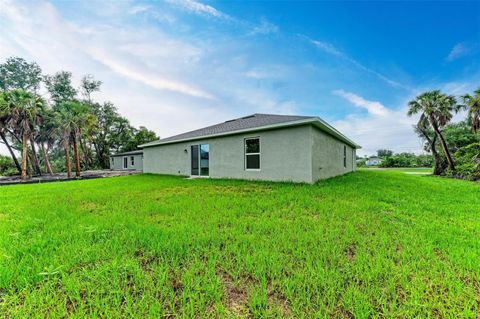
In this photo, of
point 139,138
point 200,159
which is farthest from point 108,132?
point 200,159

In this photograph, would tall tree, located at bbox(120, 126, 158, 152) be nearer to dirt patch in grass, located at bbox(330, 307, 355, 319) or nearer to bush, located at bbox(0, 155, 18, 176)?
bush, located at bbox(0, 155, 18, 176)

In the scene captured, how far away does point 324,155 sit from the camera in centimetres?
912

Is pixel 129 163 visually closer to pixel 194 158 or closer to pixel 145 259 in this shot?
pixel 194 158

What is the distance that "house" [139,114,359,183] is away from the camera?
306 inches

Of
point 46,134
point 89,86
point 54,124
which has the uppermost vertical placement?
point 89,86

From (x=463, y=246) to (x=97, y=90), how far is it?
1554 inches

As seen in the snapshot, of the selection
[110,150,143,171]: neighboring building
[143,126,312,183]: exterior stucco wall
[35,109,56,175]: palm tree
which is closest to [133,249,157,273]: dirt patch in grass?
[143,126,312,183]: exterior stucco wall

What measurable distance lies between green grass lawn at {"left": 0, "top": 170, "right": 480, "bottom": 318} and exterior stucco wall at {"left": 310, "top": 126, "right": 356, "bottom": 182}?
4078mm

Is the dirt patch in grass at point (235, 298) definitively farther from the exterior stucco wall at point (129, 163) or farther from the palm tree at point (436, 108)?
the exterior stucco wall at point (129, 163)

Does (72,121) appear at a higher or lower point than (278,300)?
higher

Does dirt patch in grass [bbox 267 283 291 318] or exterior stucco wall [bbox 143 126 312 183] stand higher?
exterior stucco wall [bbox 143 126 312 183]

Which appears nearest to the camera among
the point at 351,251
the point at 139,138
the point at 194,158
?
the point at 351,251

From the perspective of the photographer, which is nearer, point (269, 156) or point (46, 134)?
point (269, 156)

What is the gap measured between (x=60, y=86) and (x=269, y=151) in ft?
109
